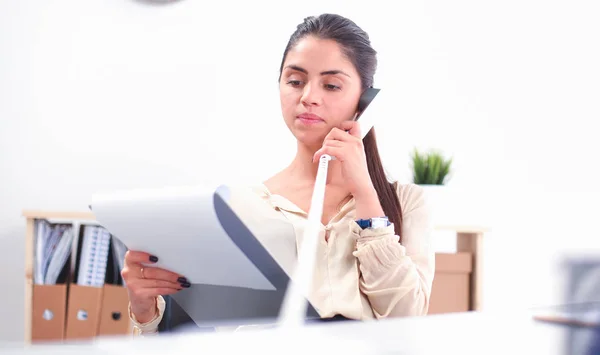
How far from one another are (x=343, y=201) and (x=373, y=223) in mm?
181

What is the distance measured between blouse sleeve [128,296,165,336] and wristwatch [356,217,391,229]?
0.34 metres

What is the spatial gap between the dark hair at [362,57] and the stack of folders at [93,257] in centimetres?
129

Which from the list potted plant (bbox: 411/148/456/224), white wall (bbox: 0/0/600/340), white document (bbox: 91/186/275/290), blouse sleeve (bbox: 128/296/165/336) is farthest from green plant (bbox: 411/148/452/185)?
white document (bbox: 91/186/275/290)

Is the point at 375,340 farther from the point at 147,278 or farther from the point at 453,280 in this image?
the point at 453,280

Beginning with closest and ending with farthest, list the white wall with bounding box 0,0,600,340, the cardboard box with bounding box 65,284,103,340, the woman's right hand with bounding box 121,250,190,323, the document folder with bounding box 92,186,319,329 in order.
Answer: the document folder with bounding box 92,186,319,329
the woman's right hand with bounding box 121,250,190,323
the cardboard box with bounding box 65,284,103,340
the white wall with bounding box 0,0,600,340

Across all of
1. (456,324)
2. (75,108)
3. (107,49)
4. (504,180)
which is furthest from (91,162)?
(456,324)

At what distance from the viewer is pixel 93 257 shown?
2258mm

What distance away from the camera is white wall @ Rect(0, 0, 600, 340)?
259cm

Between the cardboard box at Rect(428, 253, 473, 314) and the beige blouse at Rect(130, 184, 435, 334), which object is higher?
the beige blouse at Rect(130, 184, 435, 334)

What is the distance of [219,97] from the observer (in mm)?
2668

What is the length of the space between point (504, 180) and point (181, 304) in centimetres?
211

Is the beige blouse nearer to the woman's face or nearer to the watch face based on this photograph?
the watch face

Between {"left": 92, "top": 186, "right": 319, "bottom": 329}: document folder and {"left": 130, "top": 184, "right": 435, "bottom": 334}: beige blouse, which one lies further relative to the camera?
{"left": 130, "top": 184, "right": 435, "bottom": 334}: beige blouse

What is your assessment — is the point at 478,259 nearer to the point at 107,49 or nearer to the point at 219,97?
the point at 219,97
